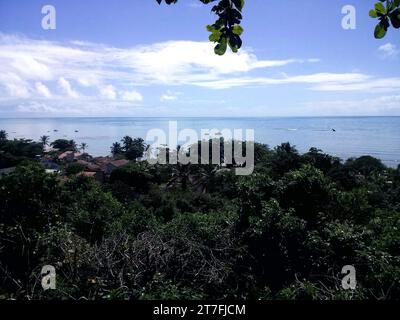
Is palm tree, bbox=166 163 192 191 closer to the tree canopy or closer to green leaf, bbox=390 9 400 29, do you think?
the tree canopy

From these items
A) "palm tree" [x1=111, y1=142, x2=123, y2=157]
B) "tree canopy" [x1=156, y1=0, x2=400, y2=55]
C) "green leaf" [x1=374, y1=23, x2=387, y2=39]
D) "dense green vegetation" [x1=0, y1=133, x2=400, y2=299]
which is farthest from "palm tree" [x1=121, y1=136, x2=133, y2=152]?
"green leaf" [x1=374, y1=23, x2=387, y2=39]

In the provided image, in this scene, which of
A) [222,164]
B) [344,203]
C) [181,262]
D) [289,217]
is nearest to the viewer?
[181,262]

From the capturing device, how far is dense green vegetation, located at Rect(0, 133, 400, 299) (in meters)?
5.99

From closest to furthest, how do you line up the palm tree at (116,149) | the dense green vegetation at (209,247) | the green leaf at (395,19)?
the green leaf at (395,19) < the dense green vegetation at (209,247) < the palm tree at (116,149)

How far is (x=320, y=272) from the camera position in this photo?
26.0 feet

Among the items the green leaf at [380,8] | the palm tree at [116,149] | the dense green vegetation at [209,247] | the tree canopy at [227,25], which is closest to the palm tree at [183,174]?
the dense green vegetation at [209,247]

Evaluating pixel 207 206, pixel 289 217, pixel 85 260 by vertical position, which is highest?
pixel 289 217

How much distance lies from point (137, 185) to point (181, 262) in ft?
106

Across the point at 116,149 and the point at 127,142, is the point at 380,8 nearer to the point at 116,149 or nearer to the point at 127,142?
the point at 127,142

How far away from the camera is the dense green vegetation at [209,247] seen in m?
5.99

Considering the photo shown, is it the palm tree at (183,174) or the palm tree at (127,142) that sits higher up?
the palm tree at (127,142)

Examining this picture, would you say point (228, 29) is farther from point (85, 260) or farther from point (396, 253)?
point (396, 253)

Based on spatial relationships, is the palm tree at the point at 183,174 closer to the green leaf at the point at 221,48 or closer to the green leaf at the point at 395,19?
the green leaf at the point at 221,48

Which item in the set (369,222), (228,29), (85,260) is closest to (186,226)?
(85,260)
